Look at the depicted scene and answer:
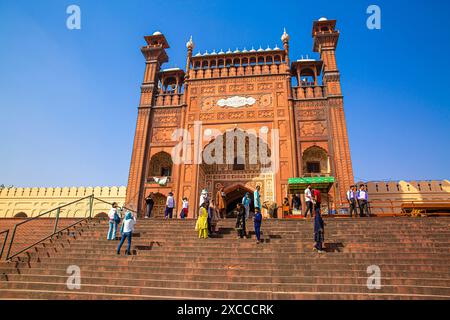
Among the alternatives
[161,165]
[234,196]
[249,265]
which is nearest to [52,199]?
[161,165]

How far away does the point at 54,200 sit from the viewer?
23.0m

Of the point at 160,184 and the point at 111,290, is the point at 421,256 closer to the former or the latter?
the point at 111,290

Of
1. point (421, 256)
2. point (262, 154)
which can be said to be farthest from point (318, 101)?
point (421, 256)

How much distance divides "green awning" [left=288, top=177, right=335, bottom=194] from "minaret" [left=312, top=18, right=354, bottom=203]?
251 cm

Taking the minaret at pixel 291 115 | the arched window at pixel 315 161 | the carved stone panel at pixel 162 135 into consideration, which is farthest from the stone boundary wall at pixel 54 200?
the arched window at pixel 315 161

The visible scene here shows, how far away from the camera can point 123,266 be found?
6.72 m

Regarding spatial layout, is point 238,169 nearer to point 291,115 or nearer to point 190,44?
point 291,115

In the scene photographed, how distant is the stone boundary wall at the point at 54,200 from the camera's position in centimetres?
2273

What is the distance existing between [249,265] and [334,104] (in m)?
13.9

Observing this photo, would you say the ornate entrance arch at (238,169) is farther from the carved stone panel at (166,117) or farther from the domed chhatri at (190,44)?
the domed chhatri at (190,44)

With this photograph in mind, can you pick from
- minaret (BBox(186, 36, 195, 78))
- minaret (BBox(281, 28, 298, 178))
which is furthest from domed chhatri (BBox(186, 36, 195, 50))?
minaret (BBox(281, 28, 298, 178))

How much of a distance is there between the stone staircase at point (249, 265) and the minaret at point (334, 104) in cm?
665
